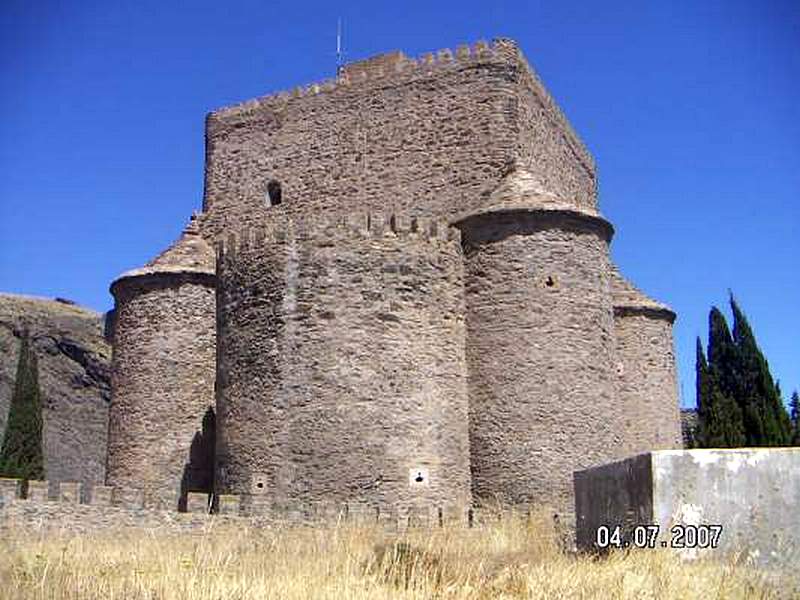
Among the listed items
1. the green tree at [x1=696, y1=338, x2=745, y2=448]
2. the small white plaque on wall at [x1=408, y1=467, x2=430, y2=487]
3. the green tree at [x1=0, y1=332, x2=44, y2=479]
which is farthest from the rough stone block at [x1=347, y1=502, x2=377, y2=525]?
the green tree at [x1=696, y1=338, x2=745, y2=448]

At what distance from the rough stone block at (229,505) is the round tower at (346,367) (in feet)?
1.32

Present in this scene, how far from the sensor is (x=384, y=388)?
707 inches

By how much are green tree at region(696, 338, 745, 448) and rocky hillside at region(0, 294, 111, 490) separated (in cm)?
1842

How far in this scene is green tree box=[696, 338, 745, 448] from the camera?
88.9 feet

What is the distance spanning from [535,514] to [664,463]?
25.3 feet

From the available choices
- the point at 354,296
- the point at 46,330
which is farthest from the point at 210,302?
the point at 46,330

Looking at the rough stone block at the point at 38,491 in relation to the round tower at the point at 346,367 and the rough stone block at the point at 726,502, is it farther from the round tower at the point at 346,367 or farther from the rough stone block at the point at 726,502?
the rough stone block at the point at 726,502

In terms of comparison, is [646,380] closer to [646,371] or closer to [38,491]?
[646,371]

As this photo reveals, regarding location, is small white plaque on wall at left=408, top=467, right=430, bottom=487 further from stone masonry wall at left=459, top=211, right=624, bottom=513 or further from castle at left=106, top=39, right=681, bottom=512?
stone masonry wall at left=459, top=211, right=624, bottom=513

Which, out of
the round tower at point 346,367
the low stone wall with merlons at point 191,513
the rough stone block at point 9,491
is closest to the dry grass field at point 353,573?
the rough stone block at point 9,491

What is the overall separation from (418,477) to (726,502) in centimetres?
867

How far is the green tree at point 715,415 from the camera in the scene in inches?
1067

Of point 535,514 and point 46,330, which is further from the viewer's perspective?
point 46,330

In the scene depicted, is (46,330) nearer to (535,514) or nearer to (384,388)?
(384,388)
